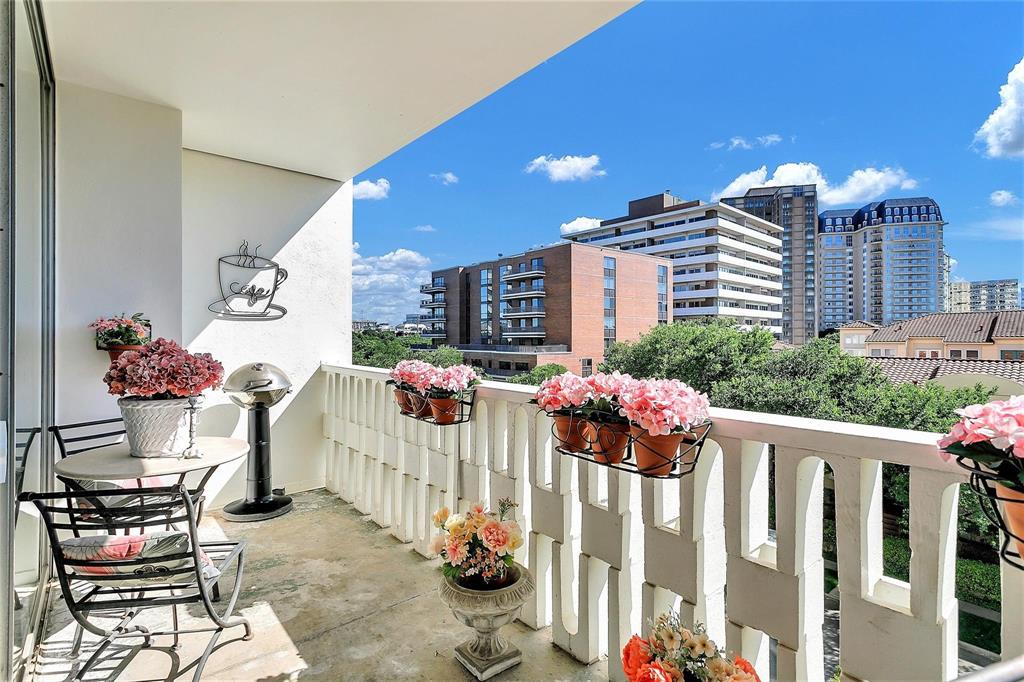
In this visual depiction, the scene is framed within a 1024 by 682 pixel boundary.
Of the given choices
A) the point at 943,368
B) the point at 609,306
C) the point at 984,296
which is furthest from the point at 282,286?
the point at 609,306

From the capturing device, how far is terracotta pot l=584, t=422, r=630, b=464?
139 centimetres

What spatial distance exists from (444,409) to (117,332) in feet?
5.80

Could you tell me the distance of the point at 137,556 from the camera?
1563 millimetres

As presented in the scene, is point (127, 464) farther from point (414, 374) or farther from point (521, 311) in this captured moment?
point (521, 311)

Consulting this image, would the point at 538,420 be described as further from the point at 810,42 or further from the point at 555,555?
the point at 810,42

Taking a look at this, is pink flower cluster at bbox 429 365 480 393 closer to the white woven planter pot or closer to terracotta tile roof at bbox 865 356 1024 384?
the white woven planter pot

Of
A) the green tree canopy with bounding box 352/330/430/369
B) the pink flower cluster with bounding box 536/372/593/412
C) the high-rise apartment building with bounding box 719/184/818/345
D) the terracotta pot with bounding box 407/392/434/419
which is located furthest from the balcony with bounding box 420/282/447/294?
the pink flower cluster with bounding box 536/372/593/412

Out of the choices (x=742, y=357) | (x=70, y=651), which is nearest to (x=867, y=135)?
(x=742, y=357)

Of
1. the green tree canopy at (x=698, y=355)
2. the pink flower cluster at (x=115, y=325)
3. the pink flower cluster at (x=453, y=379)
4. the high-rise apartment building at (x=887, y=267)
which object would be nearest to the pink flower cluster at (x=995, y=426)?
the pink flower cluster at (x=453, y=379)

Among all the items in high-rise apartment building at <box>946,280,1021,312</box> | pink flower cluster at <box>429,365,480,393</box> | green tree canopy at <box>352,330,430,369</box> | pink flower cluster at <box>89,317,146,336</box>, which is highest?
high-rise apartment building at <box>946,280,1021,312</box>

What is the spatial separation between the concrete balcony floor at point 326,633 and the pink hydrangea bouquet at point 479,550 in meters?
0.33

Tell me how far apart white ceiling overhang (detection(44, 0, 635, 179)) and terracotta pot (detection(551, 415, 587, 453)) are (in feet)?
5.45

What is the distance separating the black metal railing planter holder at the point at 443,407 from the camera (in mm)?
2209

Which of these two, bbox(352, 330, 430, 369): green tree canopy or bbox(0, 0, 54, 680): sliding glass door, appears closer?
bbox(0, 0, 54, 680): sliding glass door
